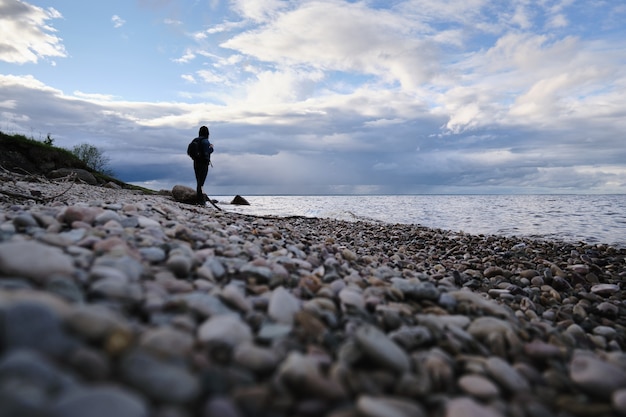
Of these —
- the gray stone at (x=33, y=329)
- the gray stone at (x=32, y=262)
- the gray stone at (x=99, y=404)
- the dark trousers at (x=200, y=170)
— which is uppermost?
the dark trousers at (x=200, y=170)

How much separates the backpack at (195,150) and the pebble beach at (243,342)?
968cm

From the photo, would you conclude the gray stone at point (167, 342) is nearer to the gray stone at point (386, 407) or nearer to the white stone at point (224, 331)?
the white stone at point (224, 331)

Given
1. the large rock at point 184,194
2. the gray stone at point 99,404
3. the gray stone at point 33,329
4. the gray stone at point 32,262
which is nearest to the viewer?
the gray stone at point 99,404

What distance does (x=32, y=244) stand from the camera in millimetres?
1871

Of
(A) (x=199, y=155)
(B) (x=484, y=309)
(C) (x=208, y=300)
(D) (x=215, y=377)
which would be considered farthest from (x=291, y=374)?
(A) (x=199, y=155)

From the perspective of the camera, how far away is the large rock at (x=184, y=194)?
17266 millimetres

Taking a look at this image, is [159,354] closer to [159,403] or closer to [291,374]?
[159,403]

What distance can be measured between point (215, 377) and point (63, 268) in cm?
97

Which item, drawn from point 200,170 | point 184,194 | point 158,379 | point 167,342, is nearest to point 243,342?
point 167,342

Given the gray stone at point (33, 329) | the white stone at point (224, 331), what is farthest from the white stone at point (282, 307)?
the gray stone at point (33, 329)

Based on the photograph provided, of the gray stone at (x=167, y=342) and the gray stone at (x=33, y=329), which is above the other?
the gray stone at (x=33, y=329)

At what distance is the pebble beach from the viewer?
1213 mm

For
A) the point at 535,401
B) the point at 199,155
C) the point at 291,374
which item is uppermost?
the point at 199,155

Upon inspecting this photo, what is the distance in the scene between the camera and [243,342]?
63.3 inches
